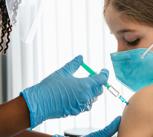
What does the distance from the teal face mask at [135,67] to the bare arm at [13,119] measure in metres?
0.39

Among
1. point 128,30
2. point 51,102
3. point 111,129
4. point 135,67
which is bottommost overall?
point 111,129

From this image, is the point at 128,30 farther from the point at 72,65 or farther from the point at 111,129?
the point at 111,129

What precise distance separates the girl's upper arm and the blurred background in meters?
1.18

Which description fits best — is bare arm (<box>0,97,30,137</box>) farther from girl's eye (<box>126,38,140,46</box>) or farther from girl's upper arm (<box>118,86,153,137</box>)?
girl's eye (<box>126,38,140,46</box>)

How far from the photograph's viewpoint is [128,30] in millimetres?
1129

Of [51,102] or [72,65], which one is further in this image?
[72,65]

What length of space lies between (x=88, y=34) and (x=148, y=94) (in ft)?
4.43

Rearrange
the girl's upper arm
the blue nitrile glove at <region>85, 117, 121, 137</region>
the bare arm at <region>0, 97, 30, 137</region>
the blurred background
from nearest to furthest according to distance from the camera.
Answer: the girl's upper arm
the bare arm at <region>0, 97, 30, 137</region>
the blue nitrile glove at <region>85, 117, 121, 137</region>
the blurred background

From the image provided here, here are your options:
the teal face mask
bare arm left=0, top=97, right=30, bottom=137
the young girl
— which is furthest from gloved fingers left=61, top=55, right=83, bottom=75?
bare arm left=0, top=97, right=30, bottom=137

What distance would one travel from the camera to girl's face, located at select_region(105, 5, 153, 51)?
1.12m

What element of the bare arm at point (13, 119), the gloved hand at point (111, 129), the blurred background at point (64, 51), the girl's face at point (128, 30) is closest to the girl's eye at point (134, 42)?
the girl's face at point (128, 30)

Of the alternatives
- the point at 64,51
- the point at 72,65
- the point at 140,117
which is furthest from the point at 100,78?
the point at 64,51

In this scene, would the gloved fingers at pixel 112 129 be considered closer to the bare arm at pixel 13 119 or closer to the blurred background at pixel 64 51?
the bare arm at pixel 13 119

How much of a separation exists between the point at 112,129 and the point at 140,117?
0.85 ft
